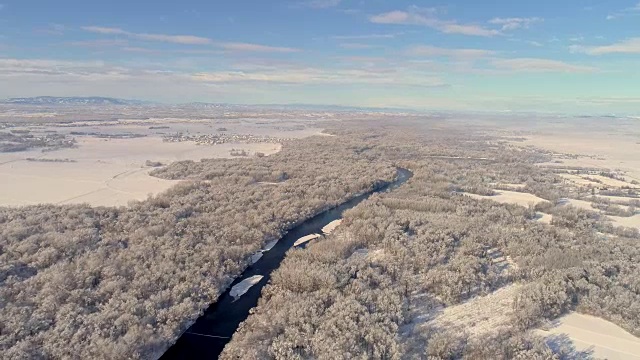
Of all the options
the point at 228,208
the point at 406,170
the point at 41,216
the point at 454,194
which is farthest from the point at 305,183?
the point at 41,216

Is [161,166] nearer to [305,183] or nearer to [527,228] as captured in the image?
[305,183]

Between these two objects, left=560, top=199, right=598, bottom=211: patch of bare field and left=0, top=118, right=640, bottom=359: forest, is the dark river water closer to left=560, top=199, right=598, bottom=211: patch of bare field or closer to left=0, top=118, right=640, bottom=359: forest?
left=0, top=118, right=640, bottom=359: forest

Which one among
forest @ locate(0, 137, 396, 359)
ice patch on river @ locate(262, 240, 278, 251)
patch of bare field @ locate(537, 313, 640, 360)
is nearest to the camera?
forest @ locate(0, 137, 396, 359)

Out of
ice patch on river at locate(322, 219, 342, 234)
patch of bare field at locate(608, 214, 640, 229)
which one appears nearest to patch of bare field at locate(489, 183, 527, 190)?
patch of bare field at locate(608, 214, 640, 229)

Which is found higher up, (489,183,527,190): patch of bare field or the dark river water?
(489,183,527,190): patch of bare field

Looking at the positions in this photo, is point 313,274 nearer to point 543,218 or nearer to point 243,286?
point 243,286

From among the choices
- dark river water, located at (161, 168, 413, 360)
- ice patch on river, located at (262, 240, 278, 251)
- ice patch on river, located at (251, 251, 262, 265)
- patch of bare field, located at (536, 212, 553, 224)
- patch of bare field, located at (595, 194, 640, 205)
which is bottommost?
dark river water, located at (161, 168, 413, 360)

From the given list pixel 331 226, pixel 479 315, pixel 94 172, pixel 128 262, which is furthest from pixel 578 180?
pixel 94 172
